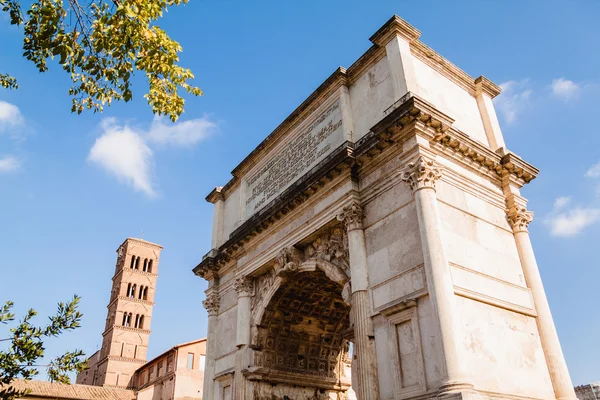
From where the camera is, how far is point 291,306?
16047 millimetres

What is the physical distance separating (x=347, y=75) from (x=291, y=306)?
289 inches

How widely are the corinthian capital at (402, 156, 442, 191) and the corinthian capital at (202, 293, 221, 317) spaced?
937cm

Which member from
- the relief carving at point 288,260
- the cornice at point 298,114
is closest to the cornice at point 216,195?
the cornice at point 298,114

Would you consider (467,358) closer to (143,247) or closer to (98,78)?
(98,78)

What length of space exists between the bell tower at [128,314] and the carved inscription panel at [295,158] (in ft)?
143

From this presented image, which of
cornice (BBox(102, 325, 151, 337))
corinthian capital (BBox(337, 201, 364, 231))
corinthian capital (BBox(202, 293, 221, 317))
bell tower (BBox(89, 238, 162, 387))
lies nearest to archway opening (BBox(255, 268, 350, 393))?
corinthian capital (BBox(337, 201, 364, 231))

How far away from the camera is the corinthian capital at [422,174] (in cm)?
1123

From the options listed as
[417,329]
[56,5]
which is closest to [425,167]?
[417,329]

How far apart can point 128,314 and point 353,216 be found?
5215cm

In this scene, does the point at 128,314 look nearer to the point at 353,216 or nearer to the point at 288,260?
the point at 288,260

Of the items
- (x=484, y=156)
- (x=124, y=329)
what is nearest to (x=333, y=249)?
(x=484, y=156)

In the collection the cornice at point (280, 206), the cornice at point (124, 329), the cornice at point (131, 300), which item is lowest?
the cornice at point (280, 206)

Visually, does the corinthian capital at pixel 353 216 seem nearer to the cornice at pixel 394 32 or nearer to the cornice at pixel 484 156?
the cornice at pixel 484 156

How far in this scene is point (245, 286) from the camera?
16.4 meters
